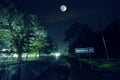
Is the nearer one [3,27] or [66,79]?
[66,79]

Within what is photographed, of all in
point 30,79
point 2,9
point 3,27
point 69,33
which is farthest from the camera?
point 69,33

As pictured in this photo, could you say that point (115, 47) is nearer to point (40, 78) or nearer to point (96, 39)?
point (96, 39)

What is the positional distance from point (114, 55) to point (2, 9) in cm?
4126

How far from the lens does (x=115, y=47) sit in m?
59.5

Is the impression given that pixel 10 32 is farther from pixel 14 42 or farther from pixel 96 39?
pixel 96 39

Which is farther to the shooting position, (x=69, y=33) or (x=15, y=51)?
(x=69, y=33)

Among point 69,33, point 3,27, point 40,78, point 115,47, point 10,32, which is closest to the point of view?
point 40,78

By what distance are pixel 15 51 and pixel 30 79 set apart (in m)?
28.7

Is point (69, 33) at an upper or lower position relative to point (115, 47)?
upper

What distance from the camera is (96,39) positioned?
201ft

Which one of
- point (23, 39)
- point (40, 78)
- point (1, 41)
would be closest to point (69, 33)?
point (23, 39)

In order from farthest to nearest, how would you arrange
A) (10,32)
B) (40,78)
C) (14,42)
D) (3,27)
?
(14,42), (10,32), (3,27), (40,78)

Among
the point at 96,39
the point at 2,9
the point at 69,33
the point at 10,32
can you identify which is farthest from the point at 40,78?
the point at 69,33

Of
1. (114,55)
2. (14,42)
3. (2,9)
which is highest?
(2,9)
